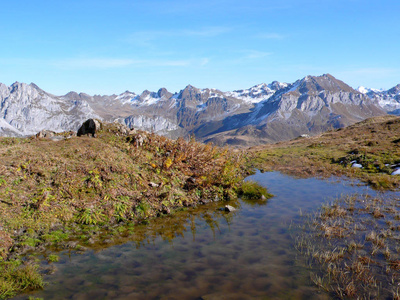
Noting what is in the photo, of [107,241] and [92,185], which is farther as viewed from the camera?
[92,185]

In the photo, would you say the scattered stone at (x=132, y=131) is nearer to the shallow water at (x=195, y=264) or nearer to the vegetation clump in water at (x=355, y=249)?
the shallow water at (x=195, y=264)

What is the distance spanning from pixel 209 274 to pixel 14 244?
7.22 m

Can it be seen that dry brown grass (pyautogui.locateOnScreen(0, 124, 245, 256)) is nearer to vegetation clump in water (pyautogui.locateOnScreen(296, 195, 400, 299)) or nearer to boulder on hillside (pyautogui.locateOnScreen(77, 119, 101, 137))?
boulder on hillside (pyautogui.locateOnScreen(77, 119, 101, 137))

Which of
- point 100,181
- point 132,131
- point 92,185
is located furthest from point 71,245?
point 132,131

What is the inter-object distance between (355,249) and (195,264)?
19.6ft

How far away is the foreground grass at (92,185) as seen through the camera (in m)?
10.8

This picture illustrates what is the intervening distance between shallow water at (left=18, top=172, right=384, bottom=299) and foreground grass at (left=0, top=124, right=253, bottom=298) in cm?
140

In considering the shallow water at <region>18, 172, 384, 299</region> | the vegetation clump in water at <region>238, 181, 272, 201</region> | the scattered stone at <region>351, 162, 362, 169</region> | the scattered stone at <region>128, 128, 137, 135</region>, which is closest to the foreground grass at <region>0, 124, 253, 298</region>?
the scattered stone at <region>128, 128, 137, 135</region>

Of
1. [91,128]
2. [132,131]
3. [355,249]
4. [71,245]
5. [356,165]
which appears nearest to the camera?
[355,249]

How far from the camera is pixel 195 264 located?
30.1 feet

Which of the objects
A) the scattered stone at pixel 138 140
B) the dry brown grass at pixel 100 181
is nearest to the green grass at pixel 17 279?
the dry brown grass at pixel 100 181

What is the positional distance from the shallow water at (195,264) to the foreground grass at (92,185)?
1396mm

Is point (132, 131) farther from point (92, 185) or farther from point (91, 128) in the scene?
point (92, 185)

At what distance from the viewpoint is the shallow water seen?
7.57 metres
